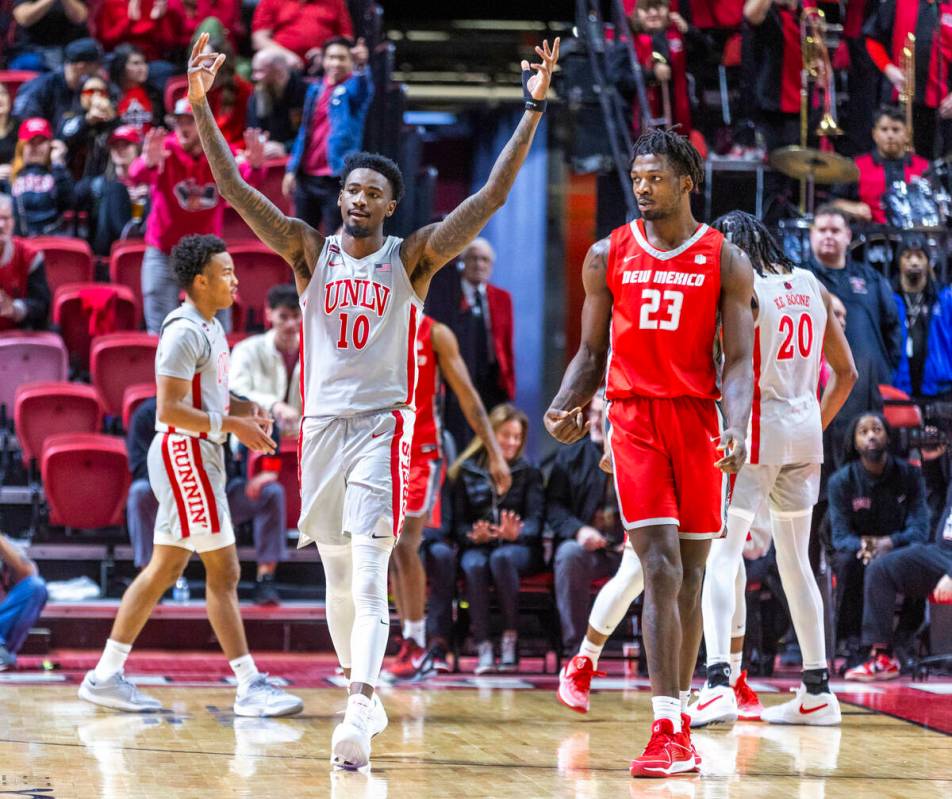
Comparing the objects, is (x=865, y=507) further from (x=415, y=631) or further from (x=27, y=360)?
(x=27, y=360)

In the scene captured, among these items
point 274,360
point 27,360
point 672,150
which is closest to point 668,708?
point 672,150

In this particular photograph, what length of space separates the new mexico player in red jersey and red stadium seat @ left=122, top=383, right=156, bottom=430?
442 centimetres

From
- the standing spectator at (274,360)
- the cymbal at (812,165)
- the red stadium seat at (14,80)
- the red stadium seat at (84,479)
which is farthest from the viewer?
the red stadium seat at (14,80)

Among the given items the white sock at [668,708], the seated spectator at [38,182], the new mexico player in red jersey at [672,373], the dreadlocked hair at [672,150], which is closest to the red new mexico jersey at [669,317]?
the new mexico player in red jersey at [672,373]

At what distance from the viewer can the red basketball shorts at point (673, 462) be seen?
4.96 metres

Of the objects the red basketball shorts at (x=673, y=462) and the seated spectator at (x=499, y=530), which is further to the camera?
the seated spectator at (x=499, y=530)

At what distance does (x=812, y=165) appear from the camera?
1031 cm

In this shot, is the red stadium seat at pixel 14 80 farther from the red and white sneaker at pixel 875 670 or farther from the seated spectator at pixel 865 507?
the red and white sneaker at pixel 875 670

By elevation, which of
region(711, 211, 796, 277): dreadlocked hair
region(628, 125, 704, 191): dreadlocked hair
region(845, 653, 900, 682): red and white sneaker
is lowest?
region(845, 653, 900, 682): red and white sneaker

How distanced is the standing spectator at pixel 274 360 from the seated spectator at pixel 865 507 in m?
3.02

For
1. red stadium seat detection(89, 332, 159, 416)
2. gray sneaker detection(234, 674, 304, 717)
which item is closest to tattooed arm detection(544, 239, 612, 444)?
gray sneaker detection(234, 674, 304, 717)

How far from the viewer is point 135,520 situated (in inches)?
332

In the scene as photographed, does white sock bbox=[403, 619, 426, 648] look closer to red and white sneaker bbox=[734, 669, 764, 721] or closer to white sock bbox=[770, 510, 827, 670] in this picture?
red and white sneaker bbox=[734, 669, 764, 721]

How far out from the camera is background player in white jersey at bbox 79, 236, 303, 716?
613 centimetres
